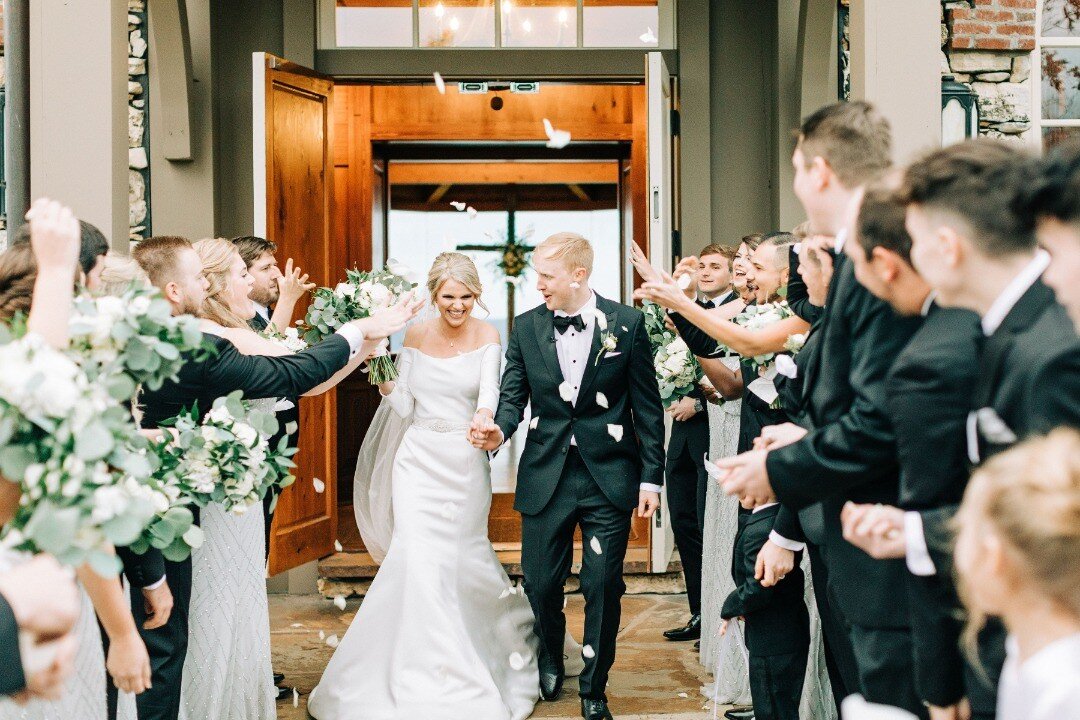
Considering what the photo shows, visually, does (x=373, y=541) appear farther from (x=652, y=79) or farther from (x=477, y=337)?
(x=652, y=79)

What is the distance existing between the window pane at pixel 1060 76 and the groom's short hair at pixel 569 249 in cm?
250

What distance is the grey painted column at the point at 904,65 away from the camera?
429 centimetres

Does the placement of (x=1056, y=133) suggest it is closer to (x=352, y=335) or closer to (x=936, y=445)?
(x=352, y=335)

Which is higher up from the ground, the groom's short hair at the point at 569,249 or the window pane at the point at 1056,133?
the window pane at the point at 1056,133

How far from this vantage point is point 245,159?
6844mm

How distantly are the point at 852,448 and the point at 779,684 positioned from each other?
5.22 feet

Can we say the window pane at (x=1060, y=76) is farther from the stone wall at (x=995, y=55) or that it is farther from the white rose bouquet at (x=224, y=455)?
the white rose bouquet at (x=224, y=455)

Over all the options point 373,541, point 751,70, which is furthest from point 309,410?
point 751,70

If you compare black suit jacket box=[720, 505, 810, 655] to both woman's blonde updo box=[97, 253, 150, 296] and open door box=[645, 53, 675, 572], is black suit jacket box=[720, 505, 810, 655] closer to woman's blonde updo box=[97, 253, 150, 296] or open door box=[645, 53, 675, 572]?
woman's blonde updo box=[97, 253, 150, 296]

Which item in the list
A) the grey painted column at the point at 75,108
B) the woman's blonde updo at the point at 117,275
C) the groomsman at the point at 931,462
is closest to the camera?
the groomsman at the point at 931,462

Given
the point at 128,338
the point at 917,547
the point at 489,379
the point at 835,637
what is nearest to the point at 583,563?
the point at 489,379

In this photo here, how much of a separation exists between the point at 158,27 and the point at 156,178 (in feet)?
2.95

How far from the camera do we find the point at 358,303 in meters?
5.10

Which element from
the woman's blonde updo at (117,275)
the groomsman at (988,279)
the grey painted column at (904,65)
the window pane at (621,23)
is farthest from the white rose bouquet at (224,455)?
the window pane at (621,23)
